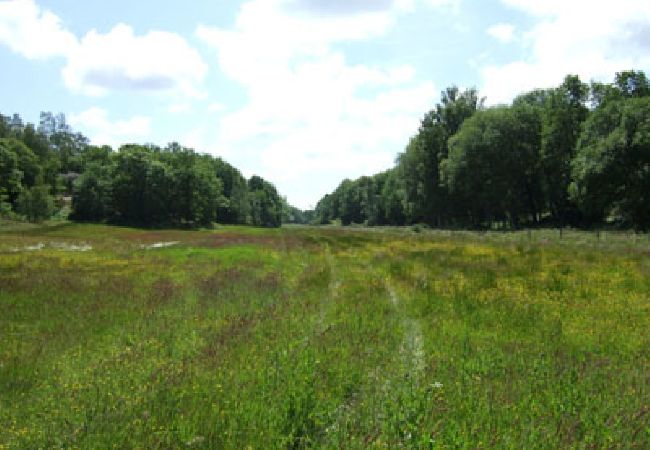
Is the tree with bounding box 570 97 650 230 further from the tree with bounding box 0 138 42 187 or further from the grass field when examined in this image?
the tree with bounding box 0 138 42 187

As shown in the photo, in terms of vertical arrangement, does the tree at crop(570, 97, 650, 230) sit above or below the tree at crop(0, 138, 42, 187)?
below

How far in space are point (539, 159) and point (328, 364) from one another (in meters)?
78.6

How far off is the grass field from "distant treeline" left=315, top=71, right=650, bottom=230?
41.7 metres

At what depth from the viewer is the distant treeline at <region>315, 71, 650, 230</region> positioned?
2227 inches

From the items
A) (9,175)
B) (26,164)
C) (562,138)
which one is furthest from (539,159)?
(26,164)

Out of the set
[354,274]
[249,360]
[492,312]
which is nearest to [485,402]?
[249,360]

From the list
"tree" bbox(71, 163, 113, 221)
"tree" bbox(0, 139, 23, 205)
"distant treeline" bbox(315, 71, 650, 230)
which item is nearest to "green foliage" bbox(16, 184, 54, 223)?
"tree" bbox(0, 139, 23, 205)

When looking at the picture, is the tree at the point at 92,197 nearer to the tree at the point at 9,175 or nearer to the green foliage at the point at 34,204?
the tree at the point at 9,175

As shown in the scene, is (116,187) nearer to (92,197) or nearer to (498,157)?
(92,197)

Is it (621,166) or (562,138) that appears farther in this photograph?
(562,138)

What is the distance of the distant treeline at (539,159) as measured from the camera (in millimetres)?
56562

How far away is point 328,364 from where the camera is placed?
30.8 ft

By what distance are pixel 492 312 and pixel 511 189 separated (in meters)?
71.6

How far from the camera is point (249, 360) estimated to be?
978 centimetres
